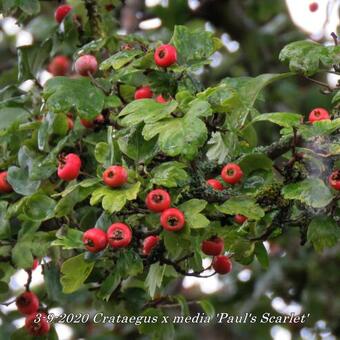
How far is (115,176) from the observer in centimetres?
200

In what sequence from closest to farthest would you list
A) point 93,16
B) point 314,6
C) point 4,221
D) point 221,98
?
point 221,98 → point 4,221 → point 93,16 → point 314,6

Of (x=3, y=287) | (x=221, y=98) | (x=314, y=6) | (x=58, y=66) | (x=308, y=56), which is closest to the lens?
(x=221, y=98)

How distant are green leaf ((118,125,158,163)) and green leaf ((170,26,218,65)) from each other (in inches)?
11.9

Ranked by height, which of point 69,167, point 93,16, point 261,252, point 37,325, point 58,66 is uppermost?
point 69,167

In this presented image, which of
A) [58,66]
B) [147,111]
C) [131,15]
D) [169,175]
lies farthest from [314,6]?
[169,175]

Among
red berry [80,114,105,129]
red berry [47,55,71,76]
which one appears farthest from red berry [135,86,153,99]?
red berry [47,55,71,76]

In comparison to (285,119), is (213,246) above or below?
below

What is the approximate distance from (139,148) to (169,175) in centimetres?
13

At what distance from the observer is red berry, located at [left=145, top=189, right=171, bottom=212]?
6.58 feet

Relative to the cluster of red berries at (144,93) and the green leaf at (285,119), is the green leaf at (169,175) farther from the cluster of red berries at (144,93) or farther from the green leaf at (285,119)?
the cluster of red berries at (144,93)

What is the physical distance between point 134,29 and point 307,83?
5.24 ft

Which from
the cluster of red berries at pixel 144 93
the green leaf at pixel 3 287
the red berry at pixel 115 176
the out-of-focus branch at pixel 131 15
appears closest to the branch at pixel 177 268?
the red berry at pixel 115 176

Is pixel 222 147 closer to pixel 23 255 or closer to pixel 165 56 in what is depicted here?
pixel 165 56

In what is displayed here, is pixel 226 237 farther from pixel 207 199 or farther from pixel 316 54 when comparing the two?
pixel 316 54
